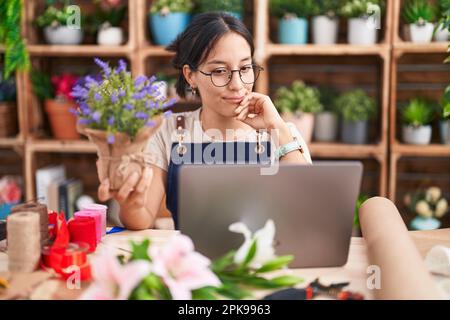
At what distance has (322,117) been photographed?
309 centimetres

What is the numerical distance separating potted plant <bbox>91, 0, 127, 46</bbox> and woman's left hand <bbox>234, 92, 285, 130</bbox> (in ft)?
5.40

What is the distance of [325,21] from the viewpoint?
2.99 meters

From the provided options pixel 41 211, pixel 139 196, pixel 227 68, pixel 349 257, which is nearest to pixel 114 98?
pixel 139 196

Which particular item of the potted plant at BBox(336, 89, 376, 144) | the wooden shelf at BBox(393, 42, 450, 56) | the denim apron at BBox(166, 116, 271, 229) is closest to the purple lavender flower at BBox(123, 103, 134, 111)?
the denim apron at BBox(166, 116, 271, 229)

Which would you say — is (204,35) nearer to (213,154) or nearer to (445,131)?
(213,154)

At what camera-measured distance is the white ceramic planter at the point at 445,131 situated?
2992 mm

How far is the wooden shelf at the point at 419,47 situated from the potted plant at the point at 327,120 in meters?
0.44

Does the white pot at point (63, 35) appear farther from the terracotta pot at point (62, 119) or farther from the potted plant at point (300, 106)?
the potted plant at point (300, 106)

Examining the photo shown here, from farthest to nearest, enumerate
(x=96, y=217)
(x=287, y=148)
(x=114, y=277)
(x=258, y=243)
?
(x=287, y=148) < (x=96, y=217) < (x=258, y=243) < (x=114, y=277)

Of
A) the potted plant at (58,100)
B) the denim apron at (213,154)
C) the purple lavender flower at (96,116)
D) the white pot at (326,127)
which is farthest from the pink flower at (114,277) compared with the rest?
the potted plant at (58,100)

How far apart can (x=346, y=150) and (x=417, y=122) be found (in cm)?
41

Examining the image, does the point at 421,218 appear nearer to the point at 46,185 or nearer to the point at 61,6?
the point at 46,185
